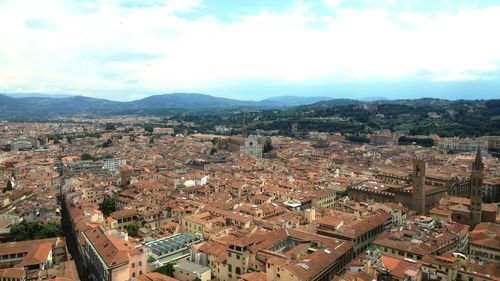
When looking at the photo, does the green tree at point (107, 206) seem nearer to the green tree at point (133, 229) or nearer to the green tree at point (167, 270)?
the green tree at point (133, 229)

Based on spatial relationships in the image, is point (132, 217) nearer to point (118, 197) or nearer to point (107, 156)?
point (118, 197)

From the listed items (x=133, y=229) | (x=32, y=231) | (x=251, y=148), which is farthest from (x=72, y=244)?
(x=251, y=148)

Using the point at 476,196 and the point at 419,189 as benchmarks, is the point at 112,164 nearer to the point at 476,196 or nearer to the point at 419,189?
the point at 419,189

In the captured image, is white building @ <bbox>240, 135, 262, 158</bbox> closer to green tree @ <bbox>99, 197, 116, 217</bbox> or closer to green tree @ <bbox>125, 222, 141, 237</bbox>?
green tree @ <bbox>99, 197, 116, 217</bbox>

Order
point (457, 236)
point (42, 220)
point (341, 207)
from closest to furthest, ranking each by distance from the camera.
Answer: point (457, 236), point (42, 220), point (341, 207)

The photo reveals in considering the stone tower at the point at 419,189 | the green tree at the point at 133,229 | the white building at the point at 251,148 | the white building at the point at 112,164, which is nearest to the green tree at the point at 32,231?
the green tree at the point at 133,229

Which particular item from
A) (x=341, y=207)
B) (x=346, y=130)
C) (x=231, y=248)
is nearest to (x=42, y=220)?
(x=231, y=248)

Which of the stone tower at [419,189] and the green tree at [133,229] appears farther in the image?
the stone tower at [419,189]

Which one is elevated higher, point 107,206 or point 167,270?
point 167,270
